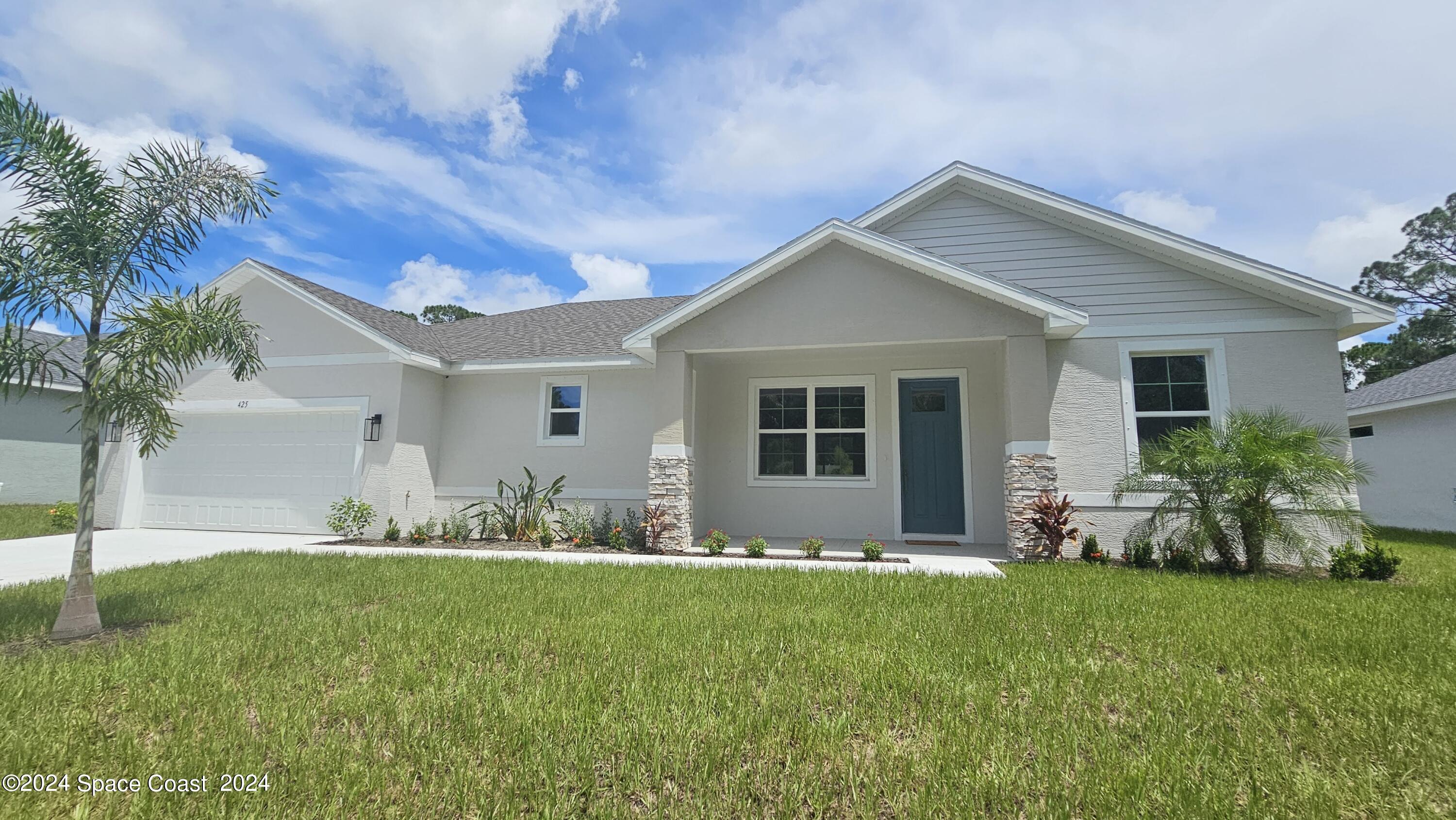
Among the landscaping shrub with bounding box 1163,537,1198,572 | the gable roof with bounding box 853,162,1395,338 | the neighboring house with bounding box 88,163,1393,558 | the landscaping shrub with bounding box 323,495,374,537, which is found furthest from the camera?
the landscaping shrub with bounding box 323,495,374,537

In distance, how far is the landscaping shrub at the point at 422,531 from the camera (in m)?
10.3

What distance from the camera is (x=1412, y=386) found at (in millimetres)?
13852

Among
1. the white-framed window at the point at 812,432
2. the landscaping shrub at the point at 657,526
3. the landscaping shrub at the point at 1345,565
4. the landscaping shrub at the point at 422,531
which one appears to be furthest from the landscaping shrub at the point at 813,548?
the landscaping shrub at the point at 422,531

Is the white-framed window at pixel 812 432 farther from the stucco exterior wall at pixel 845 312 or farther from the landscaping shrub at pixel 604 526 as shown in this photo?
the landscaping shrub at pixel 604 526

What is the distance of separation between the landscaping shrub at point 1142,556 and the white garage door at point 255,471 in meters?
12.6

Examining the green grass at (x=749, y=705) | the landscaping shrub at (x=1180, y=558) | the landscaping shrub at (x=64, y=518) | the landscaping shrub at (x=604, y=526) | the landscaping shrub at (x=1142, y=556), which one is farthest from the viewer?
the landscaping shrub at (x=64, y=518)

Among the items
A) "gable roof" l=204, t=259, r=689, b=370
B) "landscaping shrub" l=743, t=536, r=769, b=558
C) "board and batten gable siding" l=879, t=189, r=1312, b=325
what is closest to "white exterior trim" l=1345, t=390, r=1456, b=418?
"board and batten gable siding" l=879, t=189, r=1312, b=325

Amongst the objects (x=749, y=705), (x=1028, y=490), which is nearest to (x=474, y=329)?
(x=1028, y=490)

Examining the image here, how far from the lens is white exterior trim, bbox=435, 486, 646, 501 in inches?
427

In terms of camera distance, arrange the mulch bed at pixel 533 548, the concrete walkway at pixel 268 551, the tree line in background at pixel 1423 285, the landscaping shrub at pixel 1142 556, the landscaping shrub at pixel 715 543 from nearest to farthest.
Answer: the concrete walkway at pixel 268 551 < the landscaping shrub at pixel 1142 556 < the mulch bed at pixel 533 548 < the landscaping shrub at pixel 715 543 < the tree line in background at pixel 1423 285

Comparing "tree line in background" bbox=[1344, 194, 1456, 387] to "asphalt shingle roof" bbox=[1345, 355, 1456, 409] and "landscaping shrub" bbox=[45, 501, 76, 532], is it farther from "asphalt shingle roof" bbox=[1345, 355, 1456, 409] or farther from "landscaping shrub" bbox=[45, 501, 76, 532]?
"landscaping shrub" bbox=[45, 501, 76, 532]

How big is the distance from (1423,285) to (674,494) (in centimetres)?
3574

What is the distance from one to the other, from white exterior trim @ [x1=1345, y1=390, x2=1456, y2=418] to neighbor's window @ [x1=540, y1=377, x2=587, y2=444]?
48.2ft

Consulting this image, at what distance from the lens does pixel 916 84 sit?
895 cm
